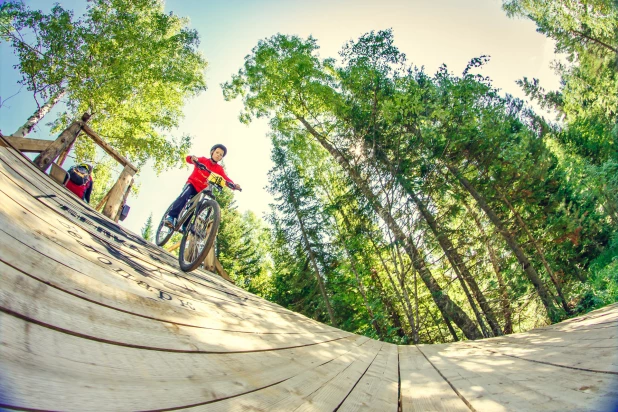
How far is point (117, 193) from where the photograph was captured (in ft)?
17.6

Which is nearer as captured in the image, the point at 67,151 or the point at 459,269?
the point at 67,151

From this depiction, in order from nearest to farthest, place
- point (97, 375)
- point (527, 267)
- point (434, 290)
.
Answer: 1. point (97, 375)
2. point (434, 290)
3. point (527, 267)

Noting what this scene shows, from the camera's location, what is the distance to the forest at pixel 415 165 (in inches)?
303

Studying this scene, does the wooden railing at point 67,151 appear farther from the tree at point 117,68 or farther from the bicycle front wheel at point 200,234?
the tree at point 117,68

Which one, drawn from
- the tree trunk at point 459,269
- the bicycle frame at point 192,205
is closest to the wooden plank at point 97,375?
the bicycle frame at point 192,205

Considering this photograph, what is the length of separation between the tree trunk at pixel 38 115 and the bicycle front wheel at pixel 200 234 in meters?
9.39

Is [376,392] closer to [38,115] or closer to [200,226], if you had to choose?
[200,226]

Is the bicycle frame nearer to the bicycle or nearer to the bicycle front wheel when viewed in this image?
the bicycle

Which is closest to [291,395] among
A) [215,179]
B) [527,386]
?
[527,386]

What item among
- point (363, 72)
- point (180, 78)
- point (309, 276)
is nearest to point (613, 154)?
point (363, 72)

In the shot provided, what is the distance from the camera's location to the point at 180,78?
42.3ft

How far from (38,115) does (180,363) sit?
13.5 metres

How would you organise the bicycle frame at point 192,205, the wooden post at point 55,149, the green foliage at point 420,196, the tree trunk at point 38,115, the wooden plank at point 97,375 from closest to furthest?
the wooden plank at point 97,375 → the bicycle frame at point 192,205 → the wooden post at point 55,149 → the green foliage at point 420,196 → the tree trunk at point 38,115

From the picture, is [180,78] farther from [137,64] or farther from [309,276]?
[309,276]
